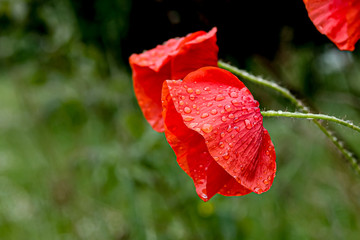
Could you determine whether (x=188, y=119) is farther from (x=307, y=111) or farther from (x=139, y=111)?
(x=139, y=111)

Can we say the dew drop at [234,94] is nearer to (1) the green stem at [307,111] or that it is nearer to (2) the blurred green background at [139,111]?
(1) the green stem at [307,111]

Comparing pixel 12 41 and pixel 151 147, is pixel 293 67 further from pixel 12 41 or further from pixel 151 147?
pixel 12 41

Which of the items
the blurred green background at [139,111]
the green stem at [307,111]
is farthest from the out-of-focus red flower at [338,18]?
the blurred green background at [139,111]

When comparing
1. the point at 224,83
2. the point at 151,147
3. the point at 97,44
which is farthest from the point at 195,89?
the point at 97,44

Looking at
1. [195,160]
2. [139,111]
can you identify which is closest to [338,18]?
[195,160]

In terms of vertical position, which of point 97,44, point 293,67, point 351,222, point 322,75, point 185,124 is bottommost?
point 351,222

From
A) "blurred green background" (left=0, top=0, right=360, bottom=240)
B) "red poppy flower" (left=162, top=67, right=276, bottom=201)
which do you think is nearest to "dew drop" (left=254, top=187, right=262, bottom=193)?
"red poppy flower" (left=162, top=67, right=276, bottom=201)
